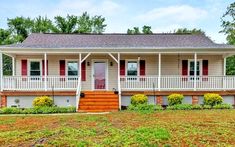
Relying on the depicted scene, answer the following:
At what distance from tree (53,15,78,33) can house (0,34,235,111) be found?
51.3 ft

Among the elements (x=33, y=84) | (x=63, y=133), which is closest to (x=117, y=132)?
(x=63, y=133)

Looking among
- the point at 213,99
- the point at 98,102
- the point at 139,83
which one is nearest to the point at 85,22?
the point at 139,83

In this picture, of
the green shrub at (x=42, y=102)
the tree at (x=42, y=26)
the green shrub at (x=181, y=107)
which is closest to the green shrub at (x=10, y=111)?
the green shrub at (x=42, y=102)

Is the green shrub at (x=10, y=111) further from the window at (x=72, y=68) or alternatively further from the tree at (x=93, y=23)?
the tree at (x=93, y=23)

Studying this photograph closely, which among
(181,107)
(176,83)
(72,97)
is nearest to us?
(181,107)

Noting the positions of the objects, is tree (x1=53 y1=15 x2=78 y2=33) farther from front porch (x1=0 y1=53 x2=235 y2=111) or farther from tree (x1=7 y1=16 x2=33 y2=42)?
front porch (x1=0 y1=53 x2=235 y2=111)

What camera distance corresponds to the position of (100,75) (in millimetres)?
17781

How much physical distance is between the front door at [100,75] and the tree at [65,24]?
18125mm

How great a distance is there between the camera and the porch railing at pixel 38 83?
15430 millimetres

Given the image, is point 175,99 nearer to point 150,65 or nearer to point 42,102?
point 150,65

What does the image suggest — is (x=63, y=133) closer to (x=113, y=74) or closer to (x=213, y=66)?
(x=113, y=74)

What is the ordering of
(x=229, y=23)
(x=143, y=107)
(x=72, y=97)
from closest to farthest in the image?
(x=143, y=107) < (x=72, y=97) < (x=229, y=23)

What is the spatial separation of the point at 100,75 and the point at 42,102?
4541 mm

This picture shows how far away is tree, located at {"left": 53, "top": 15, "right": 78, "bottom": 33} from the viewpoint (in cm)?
3512
